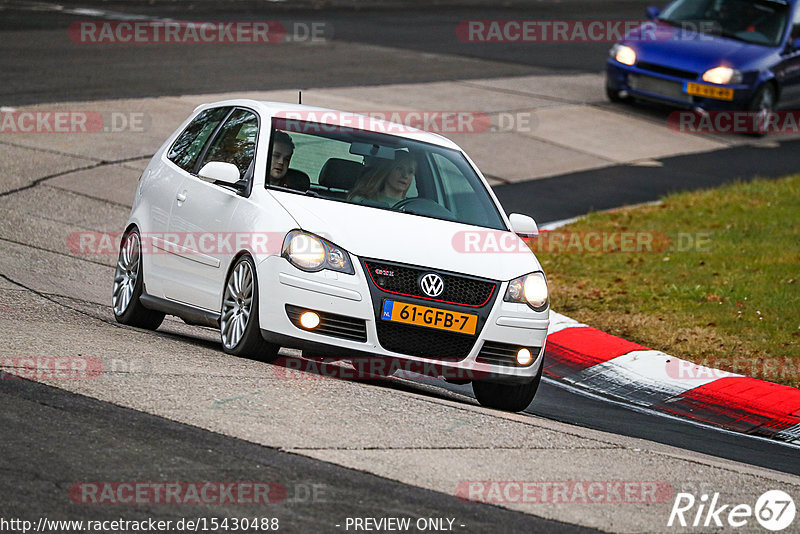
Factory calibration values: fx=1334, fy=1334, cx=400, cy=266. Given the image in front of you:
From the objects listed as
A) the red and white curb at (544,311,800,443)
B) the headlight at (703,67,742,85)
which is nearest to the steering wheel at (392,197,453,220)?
the red and white curb at (544,311,800,443)

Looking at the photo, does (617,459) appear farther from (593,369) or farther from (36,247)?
(36,247)

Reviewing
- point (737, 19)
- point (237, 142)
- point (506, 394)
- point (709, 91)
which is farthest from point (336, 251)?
point (737, 19)

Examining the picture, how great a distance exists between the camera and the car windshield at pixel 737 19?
21234 mm

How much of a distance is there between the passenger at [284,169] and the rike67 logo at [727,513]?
3321 millimetres

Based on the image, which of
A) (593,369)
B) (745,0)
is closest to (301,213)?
(593,369)

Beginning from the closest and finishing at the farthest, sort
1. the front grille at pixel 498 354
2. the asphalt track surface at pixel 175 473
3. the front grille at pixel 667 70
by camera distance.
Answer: the asphalt track surface at pixel 175 473 < the front grille at pixel 498 354 < the front grille at pixel 667 70

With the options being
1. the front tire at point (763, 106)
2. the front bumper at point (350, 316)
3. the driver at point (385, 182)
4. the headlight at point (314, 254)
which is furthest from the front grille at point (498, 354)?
the front tire at point (763, 106)

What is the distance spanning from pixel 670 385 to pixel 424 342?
8.70 ft

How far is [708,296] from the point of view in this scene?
1159cm

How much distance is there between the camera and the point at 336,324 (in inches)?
297

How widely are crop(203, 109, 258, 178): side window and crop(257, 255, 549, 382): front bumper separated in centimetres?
123

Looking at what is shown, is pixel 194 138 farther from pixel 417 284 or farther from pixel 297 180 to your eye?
pixel 417 284

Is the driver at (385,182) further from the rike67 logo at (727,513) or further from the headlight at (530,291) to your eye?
the rike67 logo at (727,513)

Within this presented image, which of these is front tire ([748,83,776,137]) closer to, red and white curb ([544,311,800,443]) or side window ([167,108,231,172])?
red and white curb ([544,311,800,443])
